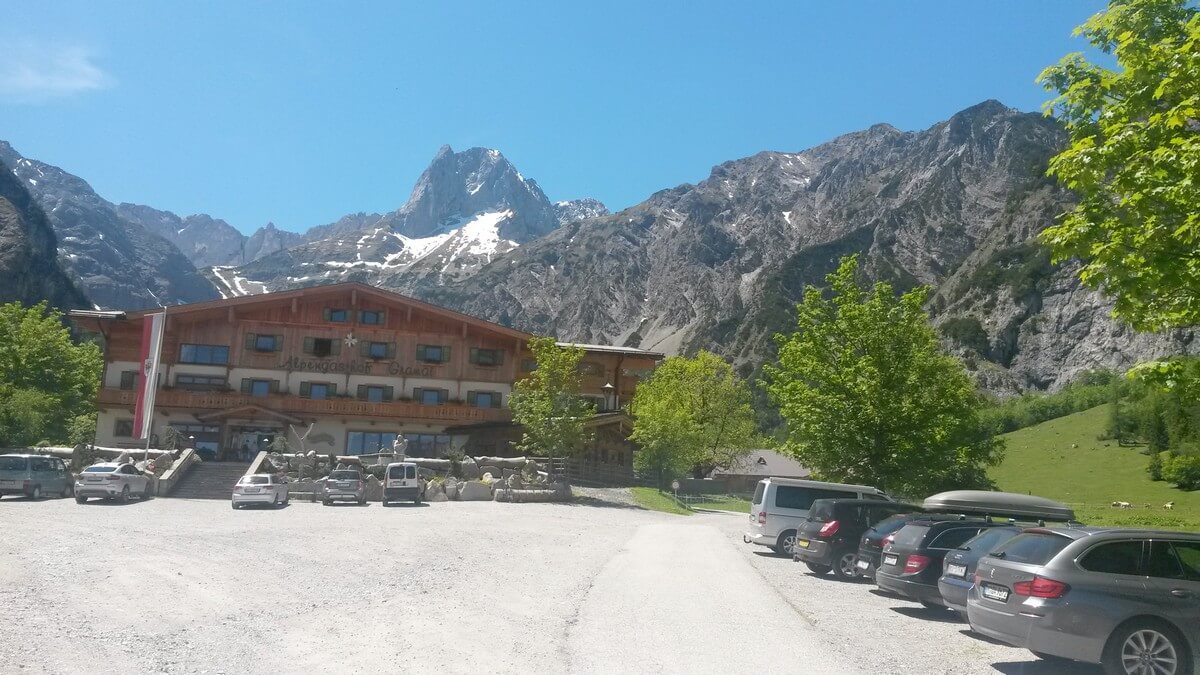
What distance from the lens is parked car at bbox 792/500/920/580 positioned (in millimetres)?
17812

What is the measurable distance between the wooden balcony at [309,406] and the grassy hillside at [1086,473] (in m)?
33.3

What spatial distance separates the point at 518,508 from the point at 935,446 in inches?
604

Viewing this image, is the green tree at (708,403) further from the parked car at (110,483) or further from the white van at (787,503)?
the white van at (787,503)

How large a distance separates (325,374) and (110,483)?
2081 centimetres

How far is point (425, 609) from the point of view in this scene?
11.5m

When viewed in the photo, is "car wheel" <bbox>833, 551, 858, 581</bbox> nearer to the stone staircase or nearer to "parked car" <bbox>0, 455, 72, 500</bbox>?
the stone staircase

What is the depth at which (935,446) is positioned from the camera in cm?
2636

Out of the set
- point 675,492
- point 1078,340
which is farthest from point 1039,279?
point 675,492

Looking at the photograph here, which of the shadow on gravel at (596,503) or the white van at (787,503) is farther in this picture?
the shadow on gravel at (596,503)

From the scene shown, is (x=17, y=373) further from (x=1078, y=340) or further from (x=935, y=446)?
(x=1078, y=340)

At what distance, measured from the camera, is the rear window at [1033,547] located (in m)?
9.20

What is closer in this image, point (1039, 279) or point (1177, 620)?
point (1177, 620)

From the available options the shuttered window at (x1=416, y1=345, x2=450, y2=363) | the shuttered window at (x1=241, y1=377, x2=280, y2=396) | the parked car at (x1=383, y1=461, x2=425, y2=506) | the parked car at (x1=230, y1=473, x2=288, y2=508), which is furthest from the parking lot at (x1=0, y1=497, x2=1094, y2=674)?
the shuttered window at (x1=416, y1=345, x2=450, y2=363)

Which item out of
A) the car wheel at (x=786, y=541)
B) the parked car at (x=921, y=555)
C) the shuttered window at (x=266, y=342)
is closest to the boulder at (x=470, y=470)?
the shuttered window at (x=266, y=342)
